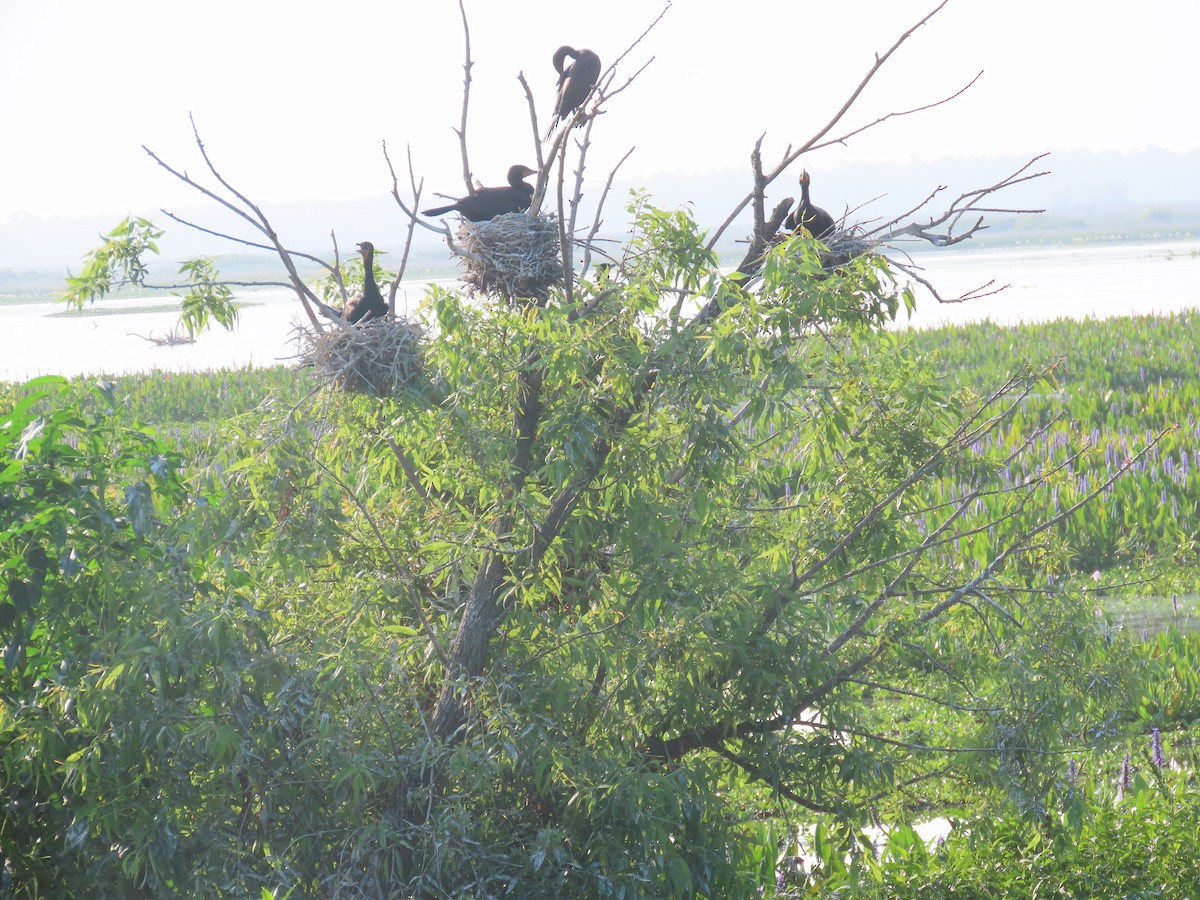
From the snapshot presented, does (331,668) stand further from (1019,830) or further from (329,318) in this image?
(1019,830)

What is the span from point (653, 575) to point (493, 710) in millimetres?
517

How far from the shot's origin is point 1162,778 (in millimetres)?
4410

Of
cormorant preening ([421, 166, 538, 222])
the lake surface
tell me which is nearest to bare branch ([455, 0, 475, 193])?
cormorant preening ([421, 166, 538, 222])

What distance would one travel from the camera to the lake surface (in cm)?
2819

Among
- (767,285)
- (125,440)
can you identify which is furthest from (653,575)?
(125,440)

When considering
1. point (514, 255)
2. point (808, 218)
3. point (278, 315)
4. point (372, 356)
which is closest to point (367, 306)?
point (372, 356)

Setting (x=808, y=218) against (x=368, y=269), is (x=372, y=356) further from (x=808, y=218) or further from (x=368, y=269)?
(x=808, y=218)

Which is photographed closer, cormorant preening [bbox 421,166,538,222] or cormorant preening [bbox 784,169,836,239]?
cormorant preening [bbox 784,169,836,239]

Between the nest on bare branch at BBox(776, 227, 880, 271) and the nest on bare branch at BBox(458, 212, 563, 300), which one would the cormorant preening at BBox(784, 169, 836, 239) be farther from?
the nest on bare branch at BBox(458, 212, 563, 300)

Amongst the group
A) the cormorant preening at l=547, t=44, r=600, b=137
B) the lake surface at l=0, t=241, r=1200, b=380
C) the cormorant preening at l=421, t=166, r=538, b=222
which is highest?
the cormorant preening at l=547, t=44, r=600, b=137

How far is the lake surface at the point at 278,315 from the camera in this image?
28.2 meters

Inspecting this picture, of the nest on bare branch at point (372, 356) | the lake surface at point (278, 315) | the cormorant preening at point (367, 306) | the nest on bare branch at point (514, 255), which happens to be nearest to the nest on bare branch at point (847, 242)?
the nest on bare branch at point (514, 255)

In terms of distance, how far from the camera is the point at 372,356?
3.15 m

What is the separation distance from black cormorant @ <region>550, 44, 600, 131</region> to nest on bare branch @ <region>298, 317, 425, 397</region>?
992 millimetres
